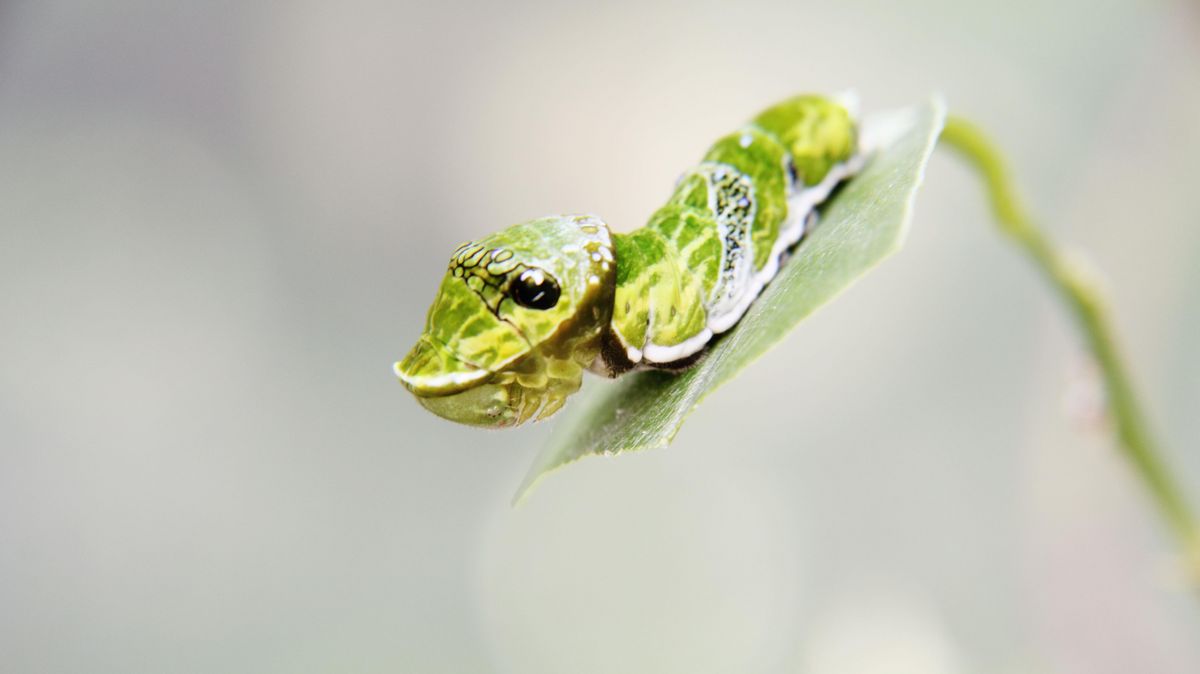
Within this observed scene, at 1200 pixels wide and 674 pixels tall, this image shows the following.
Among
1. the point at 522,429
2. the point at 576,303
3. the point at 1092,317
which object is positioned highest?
the point at 576,303

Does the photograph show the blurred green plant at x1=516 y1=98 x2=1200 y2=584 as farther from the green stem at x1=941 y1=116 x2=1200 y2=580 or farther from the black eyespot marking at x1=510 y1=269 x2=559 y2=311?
the black eyespot marking at x1=510 y1=269 x2=559 y2=311

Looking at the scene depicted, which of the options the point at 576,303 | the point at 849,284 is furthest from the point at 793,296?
the point at 576,303

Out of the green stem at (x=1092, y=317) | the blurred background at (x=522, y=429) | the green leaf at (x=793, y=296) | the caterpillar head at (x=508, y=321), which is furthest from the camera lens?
the blurred background at (x=522, y=429)

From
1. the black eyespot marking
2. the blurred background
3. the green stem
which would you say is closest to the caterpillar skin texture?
the black eyespot marking

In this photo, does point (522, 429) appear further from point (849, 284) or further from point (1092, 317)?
point (849, 284)

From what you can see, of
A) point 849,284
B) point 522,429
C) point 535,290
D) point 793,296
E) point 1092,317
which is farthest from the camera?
point 522,429

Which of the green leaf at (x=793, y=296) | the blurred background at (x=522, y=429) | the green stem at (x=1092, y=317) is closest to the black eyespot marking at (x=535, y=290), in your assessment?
the green leaf at (x=793, y=296)

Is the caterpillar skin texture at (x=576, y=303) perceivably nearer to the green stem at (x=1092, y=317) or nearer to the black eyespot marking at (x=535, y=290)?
the black eyespot marking at (x=535, y=290)
